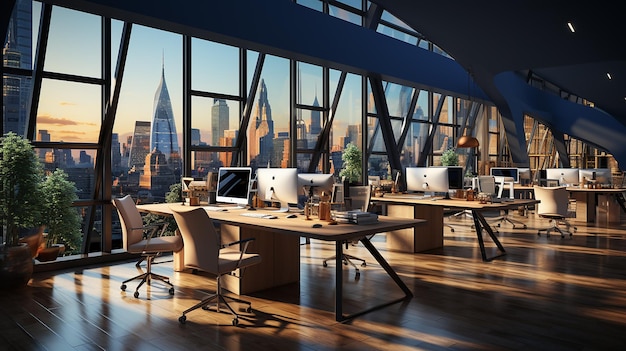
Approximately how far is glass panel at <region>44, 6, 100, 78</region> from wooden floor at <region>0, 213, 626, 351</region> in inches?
103

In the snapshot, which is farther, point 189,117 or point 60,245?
point 189,117

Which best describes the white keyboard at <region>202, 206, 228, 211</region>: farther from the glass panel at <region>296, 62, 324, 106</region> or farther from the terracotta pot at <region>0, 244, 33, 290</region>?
the glass panel at <region>296, 62, 324, 106</region>

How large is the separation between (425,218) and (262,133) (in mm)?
3243

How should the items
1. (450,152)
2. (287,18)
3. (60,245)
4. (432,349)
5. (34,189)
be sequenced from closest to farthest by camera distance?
1. (432,349)
2. (34,189)
3. (60,245)
4. (287,18)
5. (450,152)

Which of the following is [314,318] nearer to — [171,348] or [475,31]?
[171,348]

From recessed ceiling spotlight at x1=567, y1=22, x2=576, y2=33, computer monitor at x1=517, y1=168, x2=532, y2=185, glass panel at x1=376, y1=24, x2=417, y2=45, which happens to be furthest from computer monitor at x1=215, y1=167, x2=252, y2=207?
computer monitor at x1=517, y1=168, x2=532, y2=185

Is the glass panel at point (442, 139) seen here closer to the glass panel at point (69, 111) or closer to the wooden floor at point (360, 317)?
the wooden floor at point (360, 317)

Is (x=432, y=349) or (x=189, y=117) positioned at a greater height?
(x=189, y=117)

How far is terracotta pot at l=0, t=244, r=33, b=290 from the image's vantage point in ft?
17.0

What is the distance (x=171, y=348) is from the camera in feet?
11.8

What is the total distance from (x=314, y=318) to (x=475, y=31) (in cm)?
580

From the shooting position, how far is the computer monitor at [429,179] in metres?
7.64

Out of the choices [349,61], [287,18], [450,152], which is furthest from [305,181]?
[450,152]

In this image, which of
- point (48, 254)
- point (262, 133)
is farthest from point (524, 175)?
point (48, 254)
